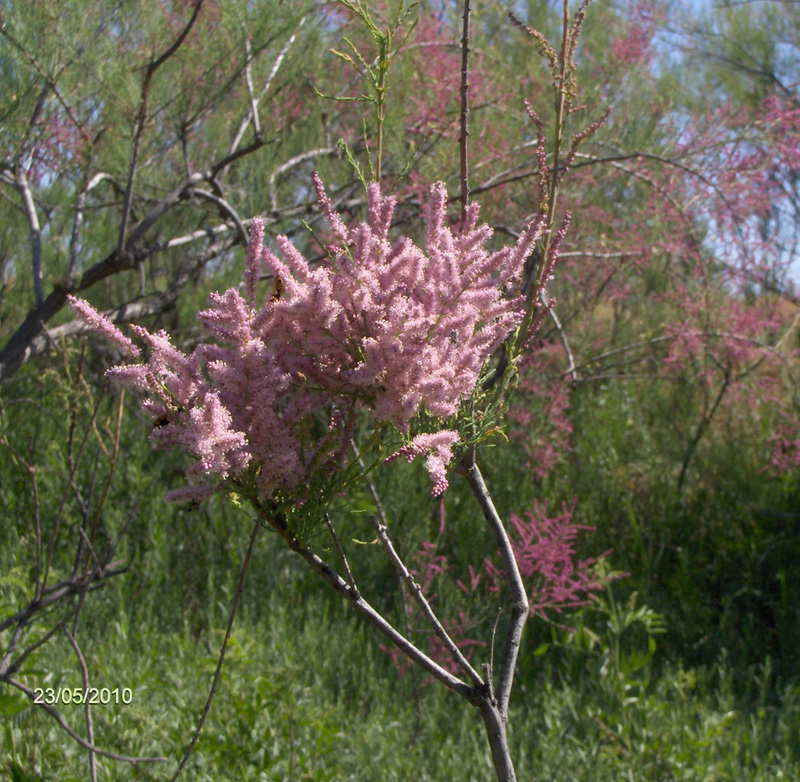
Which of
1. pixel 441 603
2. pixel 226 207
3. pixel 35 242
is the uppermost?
pixel 226 207

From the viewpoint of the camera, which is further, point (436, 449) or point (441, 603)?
point (441, 603)

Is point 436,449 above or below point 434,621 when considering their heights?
above

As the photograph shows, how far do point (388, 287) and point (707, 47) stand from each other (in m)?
6.74

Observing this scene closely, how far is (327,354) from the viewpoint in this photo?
869 millimetres

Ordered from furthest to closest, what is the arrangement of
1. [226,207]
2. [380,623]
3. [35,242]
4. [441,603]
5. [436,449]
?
[441,603]
[35,242]
[226,207]
[380,623]
[436,449]

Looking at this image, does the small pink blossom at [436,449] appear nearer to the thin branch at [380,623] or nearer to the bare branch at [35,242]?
the thin branch at [380,623]

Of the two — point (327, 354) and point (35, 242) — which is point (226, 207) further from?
point (327, 354)

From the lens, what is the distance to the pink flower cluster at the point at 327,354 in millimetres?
805

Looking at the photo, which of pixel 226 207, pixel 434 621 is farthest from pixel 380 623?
pixel 226 207

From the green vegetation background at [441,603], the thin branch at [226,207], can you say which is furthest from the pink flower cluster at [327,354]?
the thin branch at [226,207]

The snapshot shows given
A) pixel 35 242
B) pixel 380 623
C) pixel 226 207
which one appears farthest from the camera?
pixel 35 242

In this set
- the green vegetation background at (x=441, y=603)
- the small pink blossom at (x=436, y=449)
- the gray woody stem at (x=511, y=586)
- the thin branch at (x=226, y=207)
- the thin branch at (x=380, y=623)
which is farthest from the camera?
the green vegetation background at (x=441, y=603)

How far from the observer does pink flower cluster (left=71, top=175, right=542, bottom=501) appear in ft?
2.64

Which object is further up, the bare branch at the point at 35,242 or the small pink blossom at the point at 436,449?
the bare branch at the point at 35,242
